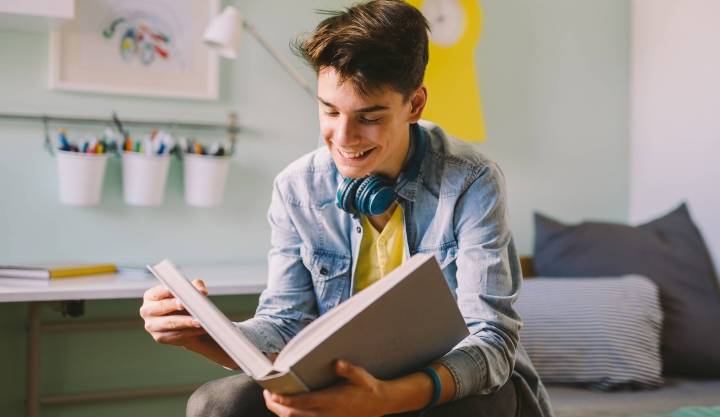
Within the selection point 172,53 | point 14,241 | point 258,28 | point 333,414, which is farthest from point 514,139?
point 333,414

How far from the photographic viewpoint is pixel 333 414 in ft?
3.29

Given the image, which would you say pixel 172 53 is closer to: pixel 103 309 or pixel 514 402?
pixel 103 309

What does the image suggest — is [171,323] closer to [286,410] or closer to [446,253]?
[286,410]

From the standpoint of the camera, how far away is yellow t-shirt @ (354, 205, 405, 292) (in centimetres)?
142

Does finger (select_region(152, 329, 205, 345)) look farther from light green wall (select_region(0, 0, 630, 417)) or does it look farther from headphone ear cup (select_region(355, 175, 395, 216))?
light green wall (select_region(0, 0, 630, 417))

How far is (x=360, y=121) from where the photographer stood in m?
1.23

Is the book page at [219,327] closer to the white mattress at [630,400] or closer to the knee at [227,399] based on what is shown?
the knee at [227,399]

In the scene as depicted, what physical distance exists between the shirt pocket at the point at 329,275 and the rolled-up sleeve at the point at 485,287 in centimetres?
21

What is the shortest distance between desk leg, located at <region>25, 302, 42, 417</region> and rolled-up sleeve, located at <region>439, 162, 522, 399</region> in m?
1.20

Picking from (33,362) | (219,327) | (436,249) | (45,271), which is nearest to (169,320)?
(219,327)

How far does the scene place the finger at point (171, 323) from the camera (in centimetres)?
113

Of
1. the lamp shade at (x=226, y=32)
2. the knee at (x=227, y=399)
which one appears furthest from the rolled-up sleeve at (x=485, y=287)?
the lamp shade at (x=226, y=32)

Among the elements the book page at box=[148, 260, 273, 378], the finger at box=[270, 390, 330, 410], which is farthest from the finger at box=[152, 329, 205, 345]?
the finger at box=[270, 390, 330, 410]

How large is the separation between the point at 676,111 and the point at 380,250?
1.56 metres
